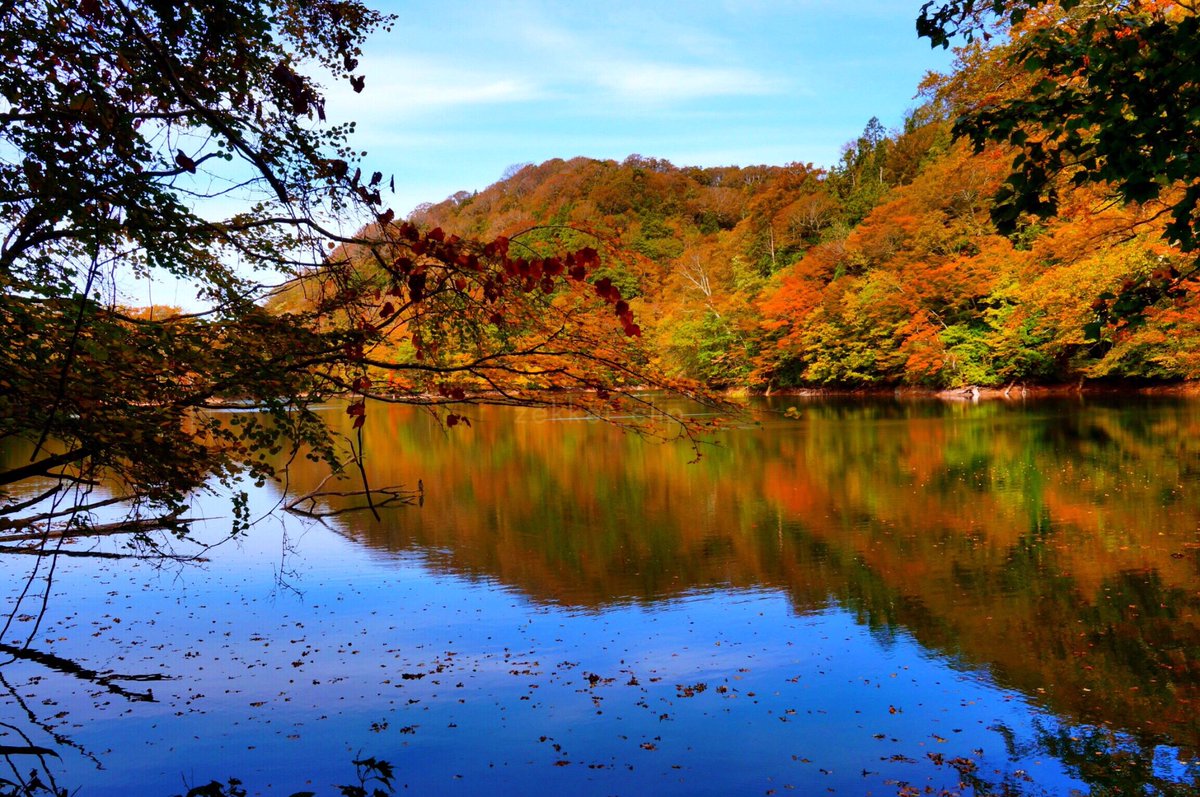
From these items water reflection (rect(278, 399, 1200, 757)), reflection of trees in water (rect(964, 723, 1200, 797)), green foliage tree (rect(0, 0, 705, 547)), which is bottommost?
water reflection (rect(278, 399, 1200, 757))

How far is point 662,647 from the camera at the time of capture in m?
Answer: 6.57

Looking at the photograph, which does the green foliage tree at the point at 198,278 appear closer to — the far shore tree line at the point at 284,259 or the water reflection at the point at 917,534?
the far shore tree line at the point at 284,259

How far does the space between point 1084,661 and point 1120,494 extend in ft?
22.2

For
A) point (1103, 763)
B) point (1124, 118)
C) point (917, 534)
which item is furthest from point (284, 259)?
point (917, 534)

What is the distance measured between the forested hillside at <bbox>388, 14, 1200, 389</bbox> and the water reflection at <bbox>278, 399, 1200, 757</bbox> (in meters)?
3.62

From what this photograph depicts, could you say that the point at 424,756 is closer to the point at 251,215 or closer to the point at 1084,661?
the point at 251,215

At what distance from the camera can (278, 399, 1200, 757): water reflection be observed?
6055mm

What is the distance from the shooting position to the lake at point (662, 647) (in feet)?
15.2

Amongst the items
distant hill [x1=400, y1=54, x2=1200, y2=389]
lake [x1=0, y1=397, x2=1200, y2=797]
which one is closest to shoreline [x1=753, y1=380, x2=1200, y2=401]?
distant hill [x1=400, y1=54, x2=1200, y2=389]

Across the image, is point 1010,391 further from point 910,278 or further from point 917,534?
point 917,534

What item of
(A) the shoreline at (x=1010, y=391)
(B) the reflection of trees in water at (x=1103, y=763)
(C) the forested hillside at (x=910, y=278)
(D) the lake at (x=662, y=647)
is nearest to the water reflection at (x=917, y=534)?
(D) the lake at (x=662, y=647)

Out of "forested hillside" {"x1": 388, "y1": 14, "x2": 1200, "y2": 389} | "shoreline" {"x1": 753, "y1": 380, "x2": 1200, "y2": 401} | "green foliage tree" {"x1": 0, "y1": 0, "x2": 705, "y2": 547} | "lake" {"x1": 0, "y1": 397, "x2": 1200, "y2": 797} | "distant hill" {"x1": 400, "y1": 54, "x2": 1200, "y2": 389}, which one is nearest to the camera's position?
"green foliage tree" {"x1": 0, "y1": 0, "x2": 705, "y2": 547}

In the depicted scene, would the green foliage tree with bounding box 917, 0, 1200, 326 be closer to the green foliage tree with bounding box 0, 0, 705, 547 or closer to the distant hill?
the green foliage tree with bounding box 0, 0, 705, 547

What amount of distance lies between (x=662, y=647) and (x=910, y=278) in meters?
28.8
